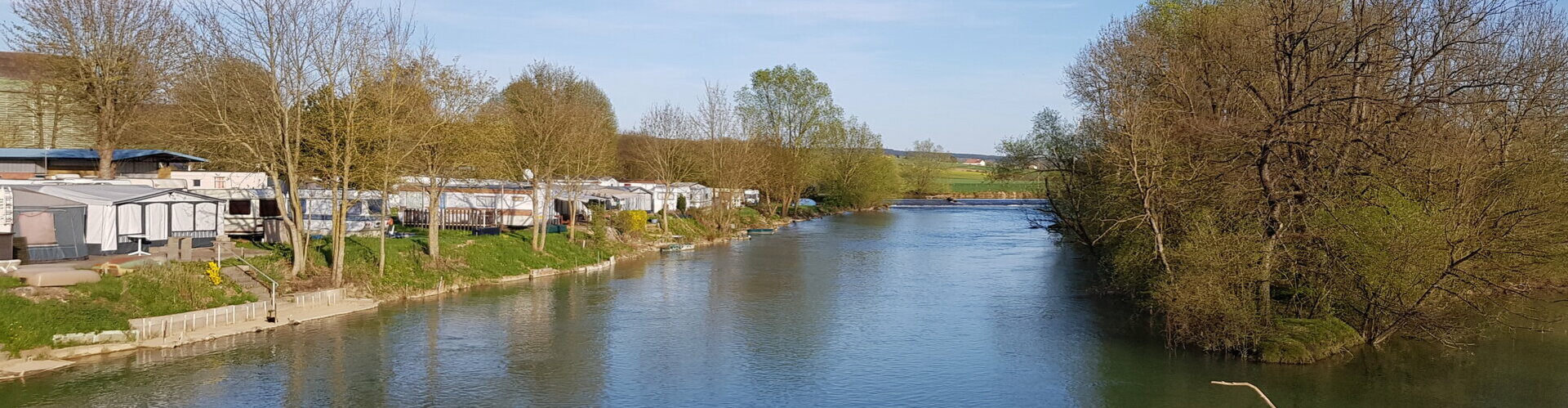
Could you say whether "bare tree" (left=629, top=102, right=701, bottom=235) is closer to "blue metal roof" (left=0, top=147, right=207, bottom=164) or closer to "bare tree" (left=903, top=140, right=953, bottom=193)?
"blue metal roof" (left=0, top=147, right=207, bottom=164)

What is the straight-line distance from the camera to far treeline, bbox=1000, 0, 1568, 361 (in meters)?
18.7

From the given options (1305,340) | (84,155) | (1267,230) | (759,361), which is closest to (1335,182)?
(1267,230)

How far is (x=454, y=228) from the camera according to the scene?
35188 mm

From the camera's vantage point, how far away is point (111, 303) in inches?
724

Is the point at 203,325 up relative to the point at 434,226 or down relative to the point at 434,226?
down

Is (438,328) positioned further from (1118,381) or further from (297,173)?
(1118,381)

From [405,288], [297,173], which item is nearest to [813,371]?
[405,288]

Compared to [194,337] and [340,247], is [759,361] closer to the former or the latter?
[194,337]

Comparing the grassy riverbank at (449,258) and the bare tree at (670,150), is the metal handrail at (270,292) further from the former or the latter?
the bare tree at (670,150)

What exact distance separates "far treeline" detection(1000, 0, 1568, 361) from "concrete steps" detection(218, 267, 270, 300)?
60.8ft

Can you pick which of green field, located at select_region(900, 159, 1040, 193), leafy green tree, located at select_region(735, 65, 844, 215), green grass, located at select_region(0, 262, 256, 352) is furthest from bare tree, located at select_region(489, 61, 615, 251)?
green field, located at select_region(900, 159, 1040, 193)

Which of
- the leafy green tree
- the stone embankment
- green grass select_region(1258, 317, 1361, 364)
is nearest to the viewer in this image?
the stone embankment

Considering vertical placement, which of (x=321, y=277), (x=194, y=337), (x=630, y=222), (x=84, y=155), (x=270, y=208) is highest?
(x=84, y=155)

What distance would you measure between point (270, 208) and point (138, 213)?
6.44 meters
